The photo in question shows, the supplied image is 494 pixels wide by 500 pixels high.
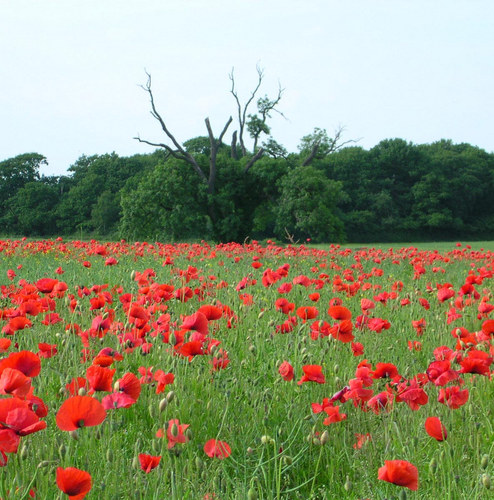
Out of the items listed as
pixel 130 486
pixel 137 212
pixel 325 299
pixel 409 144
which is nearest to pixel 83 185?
pixel 137 212

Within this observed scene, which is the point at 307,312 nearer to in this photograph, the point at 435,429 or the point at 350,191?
the point at 435,429

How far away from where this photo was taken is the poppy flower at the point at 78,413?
1.23 m

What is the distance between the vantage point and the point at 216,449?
153 centimetres

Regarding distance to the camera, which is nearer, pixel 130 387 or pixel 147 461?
pixel 147 461

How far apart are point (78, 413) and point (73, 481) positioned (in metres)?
0.17

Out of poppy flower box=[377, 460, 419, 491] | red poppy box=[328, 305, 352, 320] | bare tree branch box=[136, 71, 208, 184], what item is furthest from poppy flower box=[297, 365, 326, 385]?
bare tree branch box=[136, 71, 208, 184]

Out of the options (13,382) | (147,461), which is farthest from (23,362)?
(147,461)

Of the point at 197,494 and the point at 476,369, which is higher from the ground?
the point at 476,369

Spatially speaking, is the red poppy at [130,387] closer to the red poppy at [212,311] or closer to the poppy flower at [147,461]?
A: the poppy flower at [147,461]

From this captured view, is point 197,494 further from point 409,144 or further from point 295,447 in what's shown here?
point 409,144

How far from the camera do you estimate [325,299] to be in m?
4.95

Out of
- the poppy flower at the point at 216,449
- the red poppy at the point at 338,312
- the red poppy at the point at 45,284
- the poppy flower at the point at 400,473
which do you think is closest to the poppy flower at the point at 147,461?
the poppy flower at the point at 216,449

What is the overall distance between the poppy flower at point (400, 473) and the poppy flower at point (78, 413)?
580 mm

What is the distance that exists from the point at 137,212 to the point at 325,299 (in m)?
22.5
